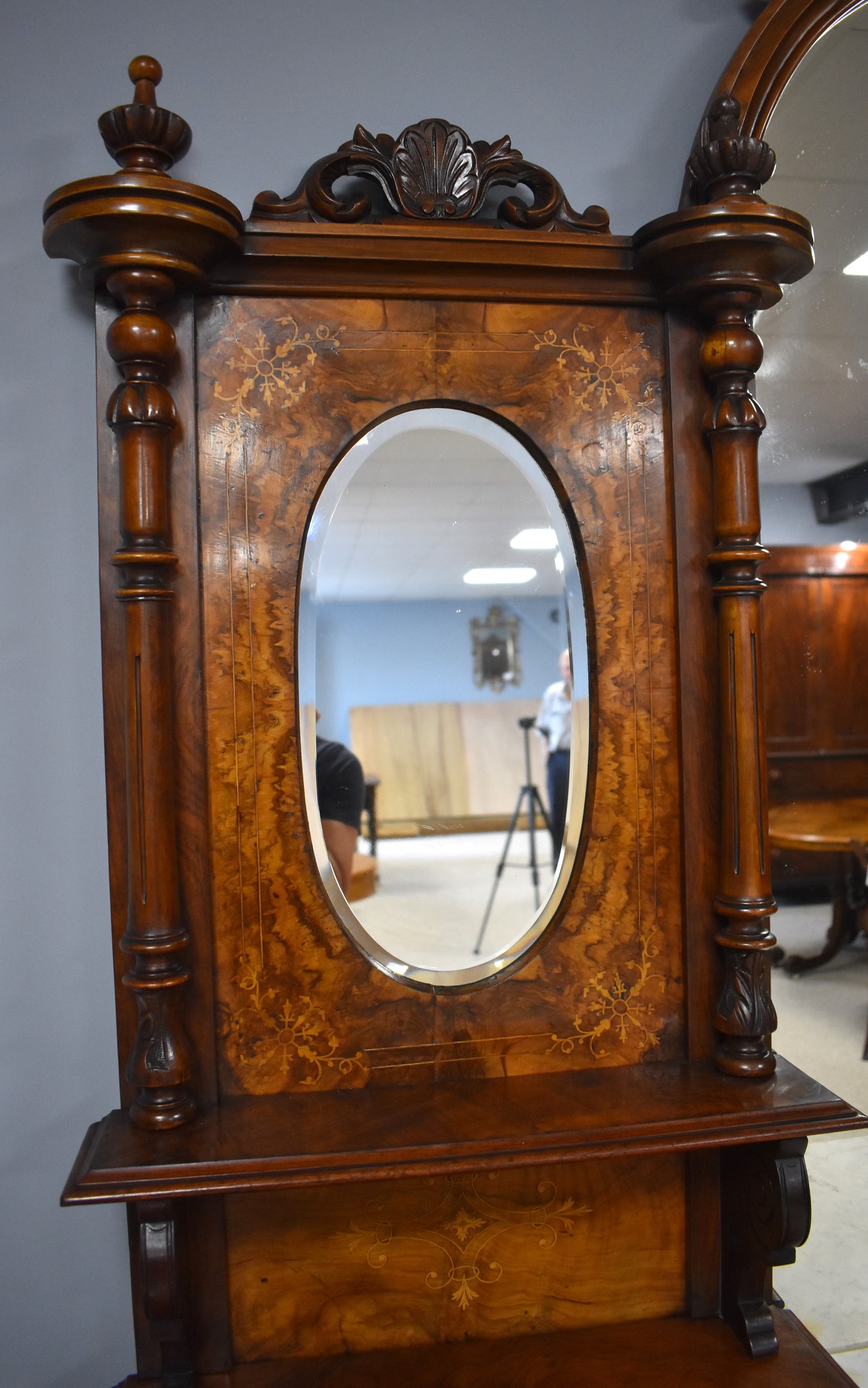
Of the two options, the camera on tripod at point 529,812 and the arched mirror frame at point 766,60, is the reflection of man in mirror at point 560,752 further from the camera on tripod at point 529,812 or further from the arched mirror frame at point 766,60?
the arched mirror frame at point 766,60

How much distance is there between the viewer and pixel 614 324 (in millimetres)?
1451

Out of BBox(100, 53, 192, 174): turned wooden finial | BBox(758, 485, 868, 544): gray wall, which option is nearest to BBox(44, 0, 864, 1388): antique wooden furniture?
BBox(100, 53, 192, 174): turned wooden finial

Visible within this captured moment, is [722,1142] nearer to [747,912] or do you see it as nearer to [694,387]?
[747,912]

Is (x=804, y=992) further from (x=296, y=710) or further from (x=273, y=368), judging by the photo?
(x=273, y=368)

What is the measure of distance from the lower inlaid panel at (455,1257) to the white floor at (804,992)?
0.32 m

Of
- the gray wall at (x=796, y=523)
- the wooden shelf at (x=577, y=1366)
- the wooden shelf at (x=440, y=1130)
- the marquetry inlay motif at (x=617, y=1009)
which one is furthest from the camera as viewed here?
the gray wall at (x=796, y=523)

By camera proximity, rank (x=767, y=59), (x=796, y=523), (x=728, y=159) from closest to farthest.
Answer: (x=728, y=159) → (x=767, y=59) → (x=796, y=523)

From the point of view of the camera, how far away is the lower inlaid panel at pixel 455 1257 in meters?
1.37

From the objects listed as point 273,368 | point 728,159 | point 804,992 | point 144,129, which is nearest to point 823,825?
point 804,992

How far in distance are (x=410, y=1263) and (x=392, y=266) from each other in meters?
1.46

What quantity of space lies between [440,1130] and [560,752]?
57cm

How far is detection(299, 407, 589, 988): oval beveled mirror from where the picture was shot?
4.60 ft

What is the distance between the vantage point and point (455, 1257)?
141 centimetres

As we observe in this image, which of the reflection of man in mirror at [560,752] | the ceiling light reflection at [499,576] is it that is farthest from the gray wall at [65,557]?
the reflection of man in mirror at [560,752]
